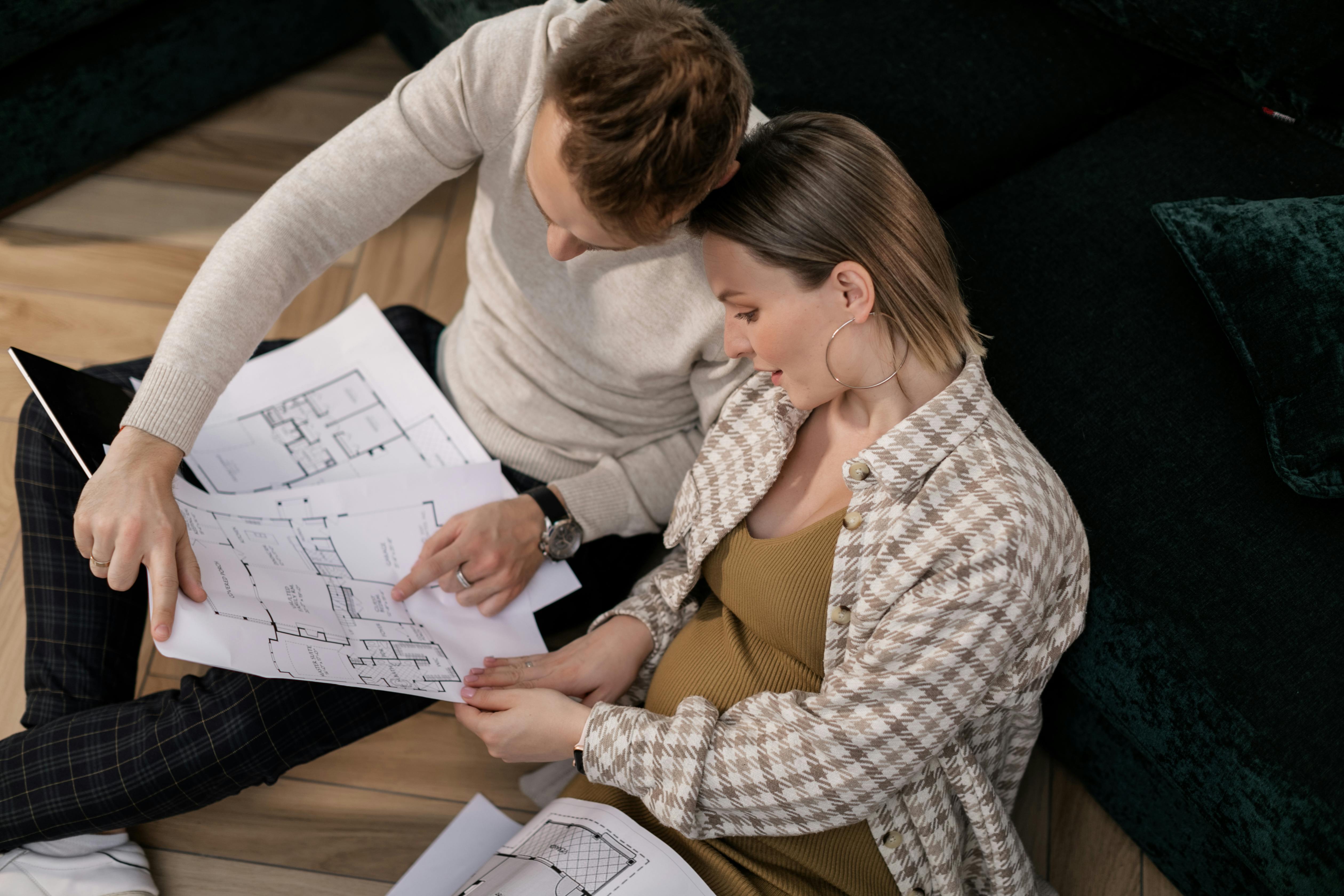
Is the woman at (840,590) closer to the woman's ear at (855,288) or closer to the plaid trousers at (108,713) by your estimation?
the woman's ear at (855,288)

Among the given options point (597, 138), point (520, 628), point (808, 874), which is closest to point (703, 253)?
point (597, 138)

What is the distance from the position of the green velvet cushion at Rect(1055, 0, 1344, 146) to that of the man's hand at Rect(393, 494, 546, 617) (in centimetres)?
113

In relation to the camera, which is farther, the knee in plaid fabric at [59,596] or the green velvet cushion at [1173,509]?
the knee in plaid fabric at [59,596]

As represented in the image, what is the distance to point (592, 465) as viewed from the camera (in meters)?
1.26

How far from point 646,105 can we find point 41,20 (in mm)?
1405

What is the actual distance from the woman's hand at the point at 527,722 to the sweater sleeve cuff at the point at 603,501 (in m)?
0.22

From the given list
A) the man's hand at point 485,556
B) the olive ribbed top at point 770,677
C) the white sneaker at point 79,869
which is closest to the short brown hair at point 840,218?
the olive ribbed top at point 770,677

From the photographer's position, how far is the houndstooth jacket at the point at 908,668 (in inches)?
33.9

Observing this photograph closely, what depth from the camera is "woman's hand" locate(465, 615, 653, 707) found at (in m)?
1.09

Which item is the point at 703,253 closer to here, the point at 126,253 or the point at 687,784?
the point at 687,784

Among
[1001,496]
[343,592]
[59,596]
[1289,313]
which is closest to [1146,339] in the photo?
[1289,313]

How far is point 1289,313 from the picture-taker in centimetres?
105

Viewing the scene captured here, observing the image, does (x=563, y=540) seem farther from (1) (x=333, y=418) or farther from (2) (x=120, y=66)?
(2) (x=120, y=66)

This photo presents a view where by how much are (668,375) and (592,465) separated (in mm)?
192
